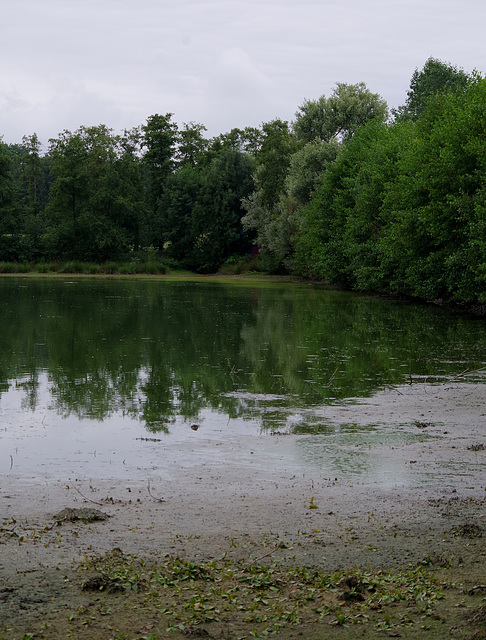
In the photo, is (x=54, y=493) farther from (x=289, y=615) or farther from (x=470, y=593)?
(x=470, y=593)

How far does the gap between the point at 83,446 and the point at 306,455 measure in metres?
3.00

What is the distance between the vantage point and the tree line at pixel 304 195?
34.5 metres

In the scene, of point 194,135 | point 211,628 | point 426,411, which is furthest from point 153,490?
point 194,135

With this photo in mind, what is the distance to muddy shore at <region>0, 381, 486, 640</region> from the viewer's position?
5.16 m

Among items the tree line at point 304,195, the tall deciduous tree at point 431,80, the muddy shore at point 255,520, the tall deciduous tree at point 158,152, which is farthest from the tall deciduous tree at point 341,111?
the muddy shore at point 255,520

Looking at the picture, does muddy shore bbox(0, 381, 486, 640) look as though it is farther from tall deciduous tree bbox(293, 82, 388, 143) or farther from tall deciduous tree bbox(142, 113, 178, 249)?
tall deciduous tree bbox(142, 113, 178, 249)

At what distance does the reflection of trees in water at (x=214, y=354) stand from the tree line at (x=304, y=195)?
211 inches

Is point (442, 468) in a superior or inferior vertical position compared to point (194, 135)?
inferior

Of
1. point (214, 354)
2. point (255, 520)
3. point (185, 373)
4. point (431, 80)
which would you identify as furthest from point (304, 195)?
point (255, 520)

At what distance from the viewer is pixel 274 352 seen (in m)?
20.1

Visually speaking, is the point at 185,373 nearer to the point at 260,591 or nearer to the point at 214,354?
the point at 214,354

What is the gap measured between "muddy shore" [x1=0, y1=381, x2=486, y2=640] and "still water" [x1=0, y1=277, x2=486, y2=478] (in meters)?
0.61

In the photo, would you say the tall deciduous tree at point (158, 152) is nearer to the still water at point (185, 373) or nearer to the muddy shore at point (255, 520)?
the still water at point (185, 373)

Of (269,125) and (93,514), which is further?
(269,125)
